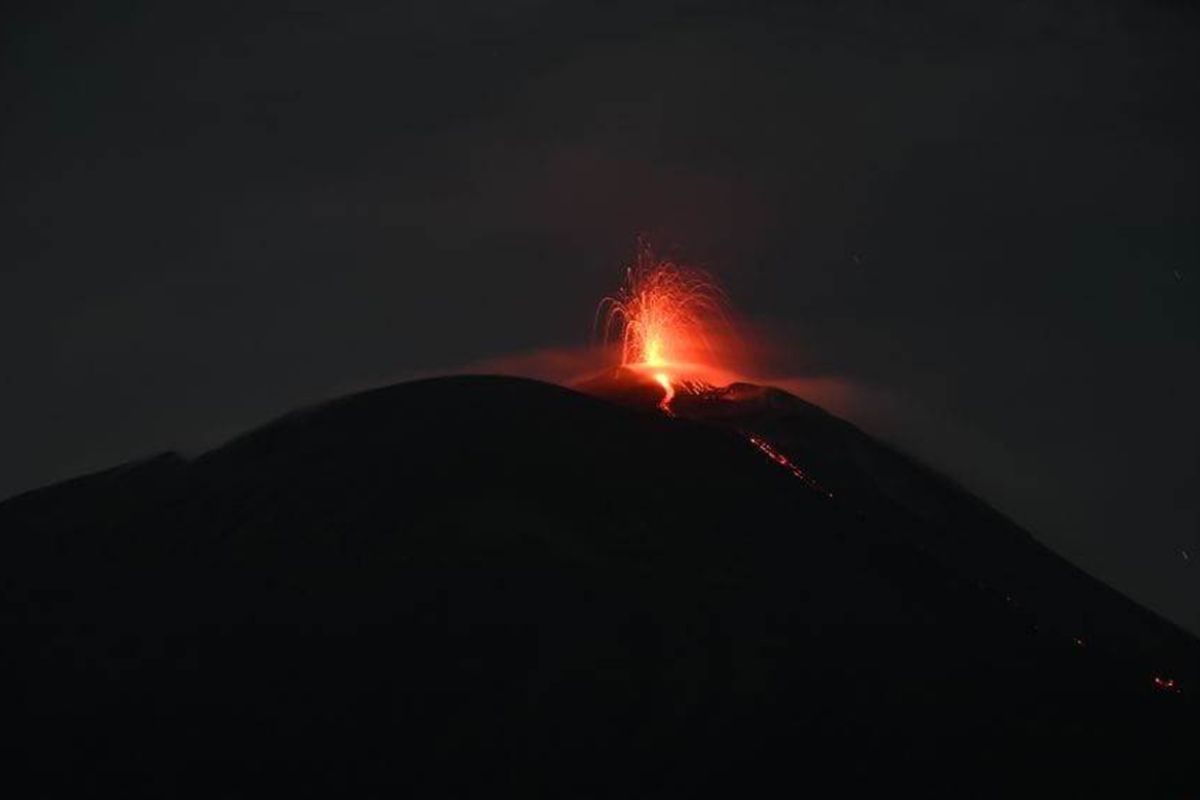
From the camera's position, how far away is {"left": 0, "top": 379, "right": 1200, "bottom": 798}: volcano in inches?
1511

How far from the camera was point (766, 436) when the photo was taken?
63.9 metres

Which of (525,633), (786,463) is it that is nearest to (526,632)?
(525,633)

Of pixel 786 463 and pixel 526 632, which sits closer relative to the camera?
pixel 526 632

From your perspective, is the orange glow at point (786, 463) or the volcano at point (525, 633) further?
the orange glow at point (786, 463)

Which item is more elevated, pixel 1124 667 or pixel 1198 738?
pixel 1124 667

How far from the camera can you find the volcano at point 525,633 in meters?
38.4

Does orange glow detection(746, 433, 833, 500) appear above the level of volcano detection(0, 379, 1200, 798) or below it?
above

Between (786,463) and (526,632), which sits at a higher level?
(786,463)

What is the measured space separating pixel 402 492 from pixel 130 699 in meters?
12.4

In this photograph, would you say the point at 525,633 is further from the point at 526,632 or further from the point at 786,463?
the point at 786,463

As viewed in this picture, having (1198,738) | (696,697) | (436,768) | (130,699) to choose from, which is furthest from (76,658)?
(1198,738)

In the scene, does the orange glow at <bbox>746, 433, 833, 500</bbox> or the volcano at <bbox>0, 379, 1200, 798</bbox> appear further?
the orange glow at <bbox>746, 433, 833, 500</bbox>

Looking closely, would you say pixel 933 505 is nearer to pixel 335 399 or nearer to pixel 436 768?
pixel 335 399

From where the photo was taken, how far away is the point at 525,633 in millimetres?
42625
